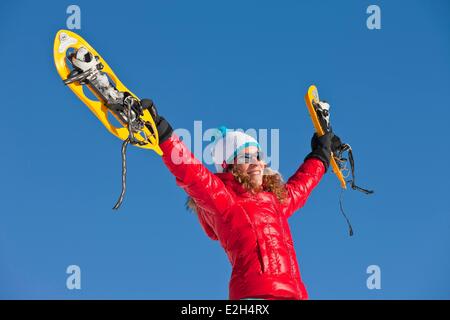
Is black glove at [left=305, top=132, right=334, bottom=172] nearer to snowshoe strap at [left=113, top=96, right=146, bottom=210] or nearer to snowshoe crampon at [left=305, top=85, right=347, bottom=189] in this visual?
snowshoe crampon at [left=305, top=85, right=347, bottom=189]

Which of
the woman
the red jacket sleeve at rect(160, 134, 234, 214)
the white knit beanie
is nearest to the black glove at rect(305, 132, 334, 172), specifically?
the woman

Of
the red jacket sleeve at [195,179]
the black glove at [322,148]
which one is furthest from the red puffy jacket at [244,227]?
the black glove at [322,148]

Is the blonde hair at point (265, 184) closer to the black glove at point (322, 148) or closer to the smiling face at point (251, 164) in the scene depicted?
the smiling face at point (251, 164)

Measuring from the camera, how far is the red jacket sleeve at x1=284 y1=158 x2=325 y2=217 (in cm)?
608

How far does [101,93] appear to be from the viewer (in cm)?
470

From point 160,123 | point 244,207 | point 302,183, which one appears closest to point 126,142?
point 160,123

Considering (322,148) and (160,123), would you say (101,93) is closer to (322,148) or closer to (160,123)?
(160,123)

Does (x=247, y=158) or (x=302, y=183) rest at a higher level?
(x=247, y=158)

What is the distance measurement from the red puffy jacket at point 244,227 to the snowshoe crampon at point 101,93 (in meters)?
0.28

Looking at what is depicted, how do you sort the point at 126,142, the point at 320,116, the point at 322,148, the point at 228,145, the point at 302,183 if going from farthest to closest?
1. the point at 320,116
2. the point at 322,148
3. the point at 302,183
4. the point at 228,145
5. the point at 126,142

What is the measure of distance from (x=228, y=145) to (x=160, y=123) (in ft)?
4.18

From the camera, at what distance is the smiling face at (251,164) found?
570 centimetres

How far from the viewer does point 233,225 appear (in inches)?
209

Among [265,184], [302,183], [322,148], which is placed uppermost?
[322,148]
